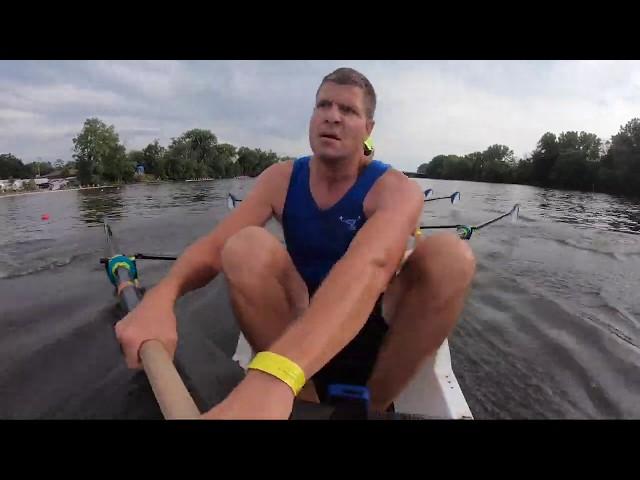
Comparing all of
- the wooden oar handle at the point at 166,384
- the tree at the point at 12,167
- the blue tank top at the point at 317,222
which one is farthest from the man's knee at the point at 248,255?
the tree at the point at 12,167

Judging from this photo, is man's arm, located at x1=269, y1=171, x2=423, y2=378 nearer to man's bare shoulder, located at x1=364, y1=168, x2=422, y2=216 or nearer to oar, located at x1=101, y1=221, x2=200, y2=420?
man's bare shoulder, located at x1=364, y1=168, x2=422, y2=216

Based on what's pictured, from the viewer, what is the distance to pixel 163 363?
1.19 meters

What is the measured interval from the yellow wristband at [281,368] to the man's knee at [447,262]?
845 mm

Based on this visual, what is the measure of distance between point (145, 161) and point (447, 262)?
3201 inches

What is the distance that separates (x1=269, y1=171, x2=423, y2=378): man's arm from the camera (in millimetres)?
1083

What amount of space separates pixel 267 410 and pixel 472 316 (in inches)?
132

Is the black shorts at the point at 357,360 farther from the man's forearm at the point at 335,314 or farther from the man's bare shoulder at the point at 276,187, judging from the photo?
the man's bare shoulder at the point at 276,187

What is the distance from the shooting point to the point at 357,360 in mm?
1961

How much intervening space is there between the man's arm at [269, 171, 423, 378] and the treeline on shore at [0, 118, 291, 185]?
169 ft

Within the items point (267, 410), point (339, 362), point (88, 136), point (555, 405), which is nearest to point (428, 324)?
point (339, 362)

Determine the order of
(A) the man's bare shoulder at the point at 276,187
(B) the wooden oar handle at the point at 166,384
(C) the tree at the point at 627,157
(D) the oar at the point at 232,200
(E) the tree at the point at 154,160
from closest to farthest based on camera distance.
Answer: (B) the wooden oar handle at the point at 166,384, (A) the man's bare shoulder at the point at 276,187, (D) the oar at the point at 232,200, (C) the tree at the point at 627,157, (E) the tree at the point at 154,160

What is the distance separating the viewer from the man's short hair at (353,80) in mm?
1815

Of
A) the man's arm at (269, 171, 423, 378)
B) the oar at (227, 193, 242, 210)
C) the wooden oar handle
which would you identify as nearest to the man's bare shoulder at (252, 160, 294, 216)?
the man's arm at (269, 171, 423, 378)

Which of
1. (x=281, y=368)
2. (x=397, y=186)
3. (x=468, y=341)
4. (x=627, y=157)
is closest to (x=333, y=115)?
(x=397, y=186)
